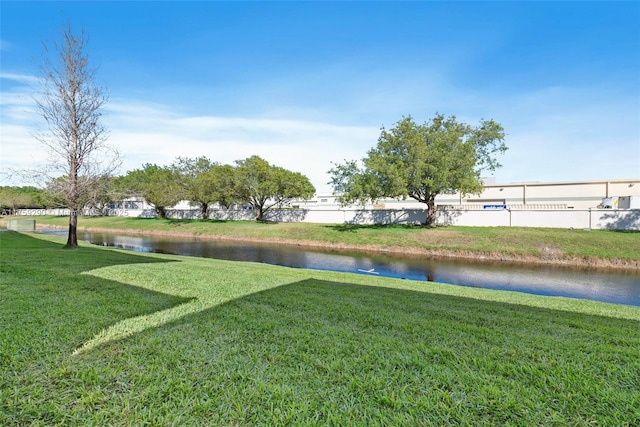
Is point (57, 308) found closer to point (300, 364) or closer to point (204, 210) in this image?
point (300, 364)

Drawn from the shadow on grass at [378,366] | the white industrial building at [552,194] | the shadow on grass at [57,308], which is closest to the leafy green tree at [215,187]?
the white industrial building at [552,194]

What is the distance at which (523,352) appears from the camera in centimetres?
307

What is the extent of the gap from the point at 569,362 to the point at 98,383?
3.85 metres

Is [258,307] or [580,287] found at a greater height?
[258,307]

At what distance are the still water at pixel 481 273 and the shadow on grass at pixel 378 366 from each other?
8450mm

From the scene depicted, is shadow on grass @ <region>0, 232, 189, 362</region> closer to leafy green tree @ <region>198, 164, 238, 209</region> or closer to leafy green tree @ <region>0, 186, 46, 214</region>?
leafy green tree @ <region>198, 164, 238, 209</region>

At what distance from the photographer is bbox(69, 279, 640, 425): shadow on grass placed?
216cm

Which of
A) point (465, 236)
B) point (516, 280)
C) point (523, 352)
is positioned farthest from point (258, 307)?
point (465, 236)

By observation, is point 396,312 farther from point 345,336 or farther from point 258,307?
point 258,307

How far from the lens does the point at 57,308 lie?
4.07 m

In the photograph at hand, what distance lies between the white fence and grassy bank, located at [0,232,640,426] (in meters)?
17.5

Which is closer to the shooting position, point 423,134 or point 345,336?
point 345,336

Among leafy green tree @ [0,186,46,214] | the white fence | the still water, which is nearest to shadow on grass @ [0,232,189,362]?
the still water

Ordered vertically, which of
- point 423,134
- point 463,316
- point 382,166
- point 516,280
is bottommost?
point 516,280
